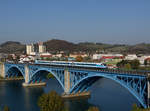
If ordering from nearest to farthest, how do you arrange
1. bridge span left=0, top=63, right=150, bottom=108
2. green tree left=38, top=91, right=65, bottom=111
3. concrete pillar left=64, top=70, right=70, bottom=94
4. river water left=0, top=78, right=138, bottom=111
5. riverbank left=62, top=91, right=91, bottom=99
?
green tree left=38, top=91, right=65, bottom=111
bridge span left=0, top=63, right=150, bottom=108
river water left=0, top=78, right=138, bottom=111
riverbank left=62, top=91, right=91, bottom=99
concrete pillar left=64, top=70, right=70, bottom=94

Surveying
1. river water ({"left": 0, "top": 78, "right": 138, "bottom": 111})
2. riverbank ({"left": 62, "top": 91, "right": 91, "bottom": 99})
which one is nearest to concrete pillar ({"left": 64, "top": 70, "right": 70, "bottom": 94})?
riverbank ({"left": 62, "top": 91, "right": 91, "bottom": 99})

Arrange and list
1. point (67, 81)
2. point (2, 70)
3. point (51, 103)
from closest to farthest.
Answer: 1. point (51, 103)
2. point (67, 81)
3. point (2, 70)

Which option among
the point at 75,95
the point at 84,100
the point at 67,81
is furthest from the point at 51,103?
the point at 75,95

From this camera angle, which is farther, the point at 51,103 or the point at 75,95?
the point at 75,95

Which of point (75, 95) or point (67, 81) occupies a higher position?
point (67, 81)

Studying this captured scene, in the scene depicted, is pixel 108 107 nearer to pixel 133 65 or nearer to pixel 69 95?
pixel 69 95

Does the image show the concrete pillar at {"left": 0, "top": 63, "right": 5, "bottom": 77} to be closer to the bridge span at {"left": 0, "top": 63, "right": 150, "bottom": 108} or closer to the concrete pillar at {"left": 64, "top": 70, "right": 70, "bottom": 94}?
the bridge span at {"left": 0, "top": 63, "right": 150, "bottom": 108}

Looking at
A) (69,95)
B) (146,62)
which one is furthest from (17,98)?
(146,62)

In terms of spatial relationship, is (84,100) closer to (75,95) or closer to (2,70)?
(75,95)

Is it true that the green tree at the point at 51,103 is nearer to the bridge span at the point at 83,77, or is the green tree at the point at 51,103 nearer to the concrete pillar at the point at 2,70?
the bridge span at the point at 83,77
